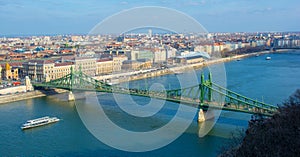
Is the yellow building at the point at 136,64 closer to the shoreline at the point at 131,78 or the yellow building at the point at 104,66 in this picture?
the yellow building at the point at 104,66

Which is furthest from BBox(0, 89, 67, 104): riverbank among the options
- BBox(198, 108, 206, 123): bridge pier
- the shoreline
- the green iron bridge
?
BBox(198, 108, 206, 123): bridge pier

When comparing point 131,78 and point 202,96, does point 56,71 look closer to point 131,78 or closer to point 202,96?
point 131,78

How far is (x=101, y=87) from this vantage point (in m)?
7.23

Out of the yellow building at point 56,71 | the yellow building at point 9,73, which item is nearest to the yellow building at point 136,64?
the yellow building at point 56,71

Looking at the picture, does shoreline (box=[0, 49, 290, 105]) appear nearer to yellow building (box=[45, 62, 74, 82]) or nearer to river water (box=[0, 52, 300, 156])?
river water (box=[0, 52, 300, 156])

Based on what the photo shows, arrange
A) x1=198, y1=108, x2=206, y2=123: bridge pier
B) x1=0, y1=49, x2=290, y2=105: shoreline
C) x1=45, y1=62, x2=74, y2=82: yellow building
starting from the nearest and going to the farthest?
x1=198, y1=108, x2=206, y2=123: bridge pier
x1=0, y1=49, x2=290, y2=105: shoreline
x1=45, y1=62, x2=74, y2=82: yellow building

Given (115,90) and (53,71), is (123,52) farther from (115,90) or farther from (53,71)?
(115,90)

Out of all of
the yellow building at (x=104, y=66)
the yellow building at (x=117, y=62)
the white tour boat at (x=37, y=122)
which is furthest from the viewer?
the yellow building at (x=117, y=62)

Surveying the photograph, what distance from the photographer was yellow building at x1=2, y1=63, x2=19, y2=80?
10523 millimetres

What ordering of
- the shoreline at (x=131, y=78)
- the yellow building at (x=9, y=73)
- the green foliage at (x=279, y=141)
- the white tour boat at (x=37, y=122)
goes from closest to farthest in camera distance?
the green foliage at (x=279, y=141) < the white tour boat at (x=37, y=122) < the shoreline at (x=131, y=78) < the yellow building at (x=9, y=73)

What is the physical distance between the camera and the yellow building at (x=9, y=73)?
10.5 m

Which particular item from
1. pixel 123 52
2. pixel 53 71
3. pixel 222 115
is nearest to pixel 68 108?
pixel 222 115

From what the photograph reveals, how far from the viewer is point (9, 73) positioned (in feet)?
34.7

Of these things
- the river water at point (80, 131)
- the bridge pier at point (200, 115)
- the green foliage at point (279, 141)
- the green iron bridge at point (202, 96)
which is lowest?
the river water at point (80, 131)
